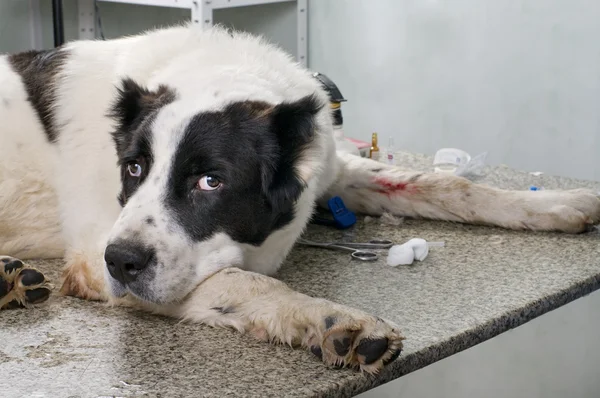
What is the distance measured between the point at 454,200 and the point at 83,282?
980 millimetres

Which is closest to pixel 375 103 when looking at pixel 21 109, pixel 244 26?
pixel 244 26

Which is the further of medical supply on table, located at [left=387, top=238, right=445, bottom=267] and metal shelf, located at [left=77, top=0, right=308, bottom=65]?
metal shelf, located at [left=77, top=0, right=308, bottom=65]

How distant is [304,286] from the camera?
73.7 inches

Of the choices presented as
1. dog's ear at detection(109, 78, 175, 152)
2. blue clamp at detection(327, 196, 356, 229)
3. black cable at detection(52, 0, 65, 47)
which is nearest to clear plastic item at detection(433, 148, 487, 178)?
blue clamp at detection(327, 196, 356, 229)

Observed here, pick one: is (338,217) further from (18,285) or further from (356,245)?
(18,285)

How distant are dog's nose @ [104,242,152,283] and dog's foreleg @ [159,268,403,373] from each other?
5.1 inches

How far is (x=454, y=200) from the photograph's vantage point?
7.43 feet

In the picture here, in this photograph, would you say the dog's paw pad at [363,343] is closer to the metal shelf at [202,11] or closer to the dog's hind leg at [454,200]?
the dog's hind leg at [454,200]

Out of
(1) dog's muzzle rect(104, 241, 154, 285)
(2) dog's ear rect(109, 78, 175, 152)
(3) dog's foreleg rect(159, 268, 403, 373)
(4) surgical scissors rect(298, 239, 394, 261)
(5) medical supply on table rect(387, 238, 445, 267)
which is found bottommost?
(4) surgical scissors rect(298, 239, 394, 261)

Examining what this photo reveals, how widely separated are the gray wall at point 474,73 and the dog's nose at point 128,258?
2.12 meters

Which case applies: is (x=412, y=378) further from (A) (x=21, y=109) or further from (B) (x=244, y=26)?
(B) (x=244, y=26)

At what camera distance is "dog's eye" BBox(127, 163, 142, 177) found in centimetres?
174

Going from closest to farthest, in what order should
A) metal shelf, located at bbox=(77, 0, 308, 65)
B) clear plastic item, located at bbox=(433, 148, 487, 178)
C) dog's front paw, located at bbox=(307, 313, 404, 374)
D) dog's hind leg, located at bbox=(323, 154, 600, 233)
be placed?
dog's front paw, located at bbox=(307, 313, 404, 374) → dog's hind leg, located at bbox=(323, 154, 600, 233) → clear plastic item, located at bbox=(433, 148, 487, 178) → metal shelf, located at bbox=(77, 0, 308, 65)

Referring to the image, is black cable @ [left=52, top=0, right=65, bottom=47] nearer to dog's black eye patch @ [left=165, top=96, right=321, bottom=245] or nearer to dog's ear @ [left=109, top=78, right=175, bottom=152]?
dog's ear @ [left=109, top=78, right=175, bottom=152]
